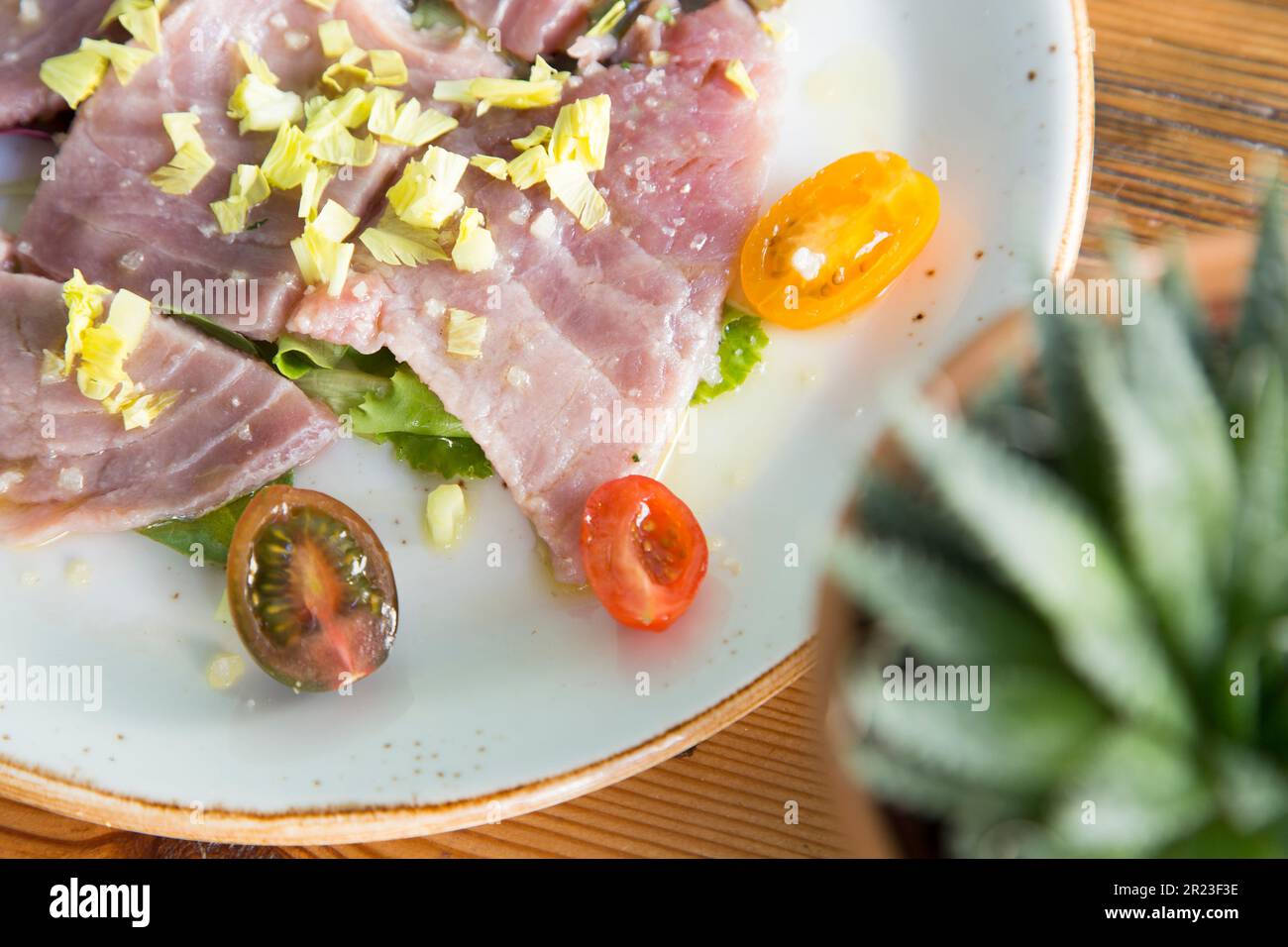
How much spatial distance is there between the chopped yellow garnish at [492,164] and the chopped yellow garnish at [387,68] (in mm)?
343

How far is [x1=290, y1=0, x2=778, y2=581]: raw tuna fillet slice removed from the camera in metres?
2.52

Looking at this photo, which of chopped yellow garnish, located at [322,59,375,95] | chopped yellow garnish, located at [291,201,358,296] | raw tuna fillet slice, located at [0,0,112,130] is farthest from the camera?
raw tuna fillet slice, located at [0,0,112,130]

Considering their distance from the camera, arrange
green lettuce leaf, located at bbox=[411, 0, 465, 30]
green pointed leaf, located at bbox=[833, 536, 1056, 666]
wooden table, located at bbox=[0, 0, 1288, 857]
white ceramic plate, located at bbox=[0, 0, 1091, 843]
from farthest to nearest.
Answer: green lettuce leaf, located at bbox=[411, 0, 465, 30]
wooden table, located at bbox=[0, 0, 1288, 857]
white ceramic plate, located at bbox=[0, 0, 1091, 843]
green pointed leaf, located at bbox=[833, 536, 1056, 666]

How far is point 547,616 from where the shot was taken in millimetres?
2465

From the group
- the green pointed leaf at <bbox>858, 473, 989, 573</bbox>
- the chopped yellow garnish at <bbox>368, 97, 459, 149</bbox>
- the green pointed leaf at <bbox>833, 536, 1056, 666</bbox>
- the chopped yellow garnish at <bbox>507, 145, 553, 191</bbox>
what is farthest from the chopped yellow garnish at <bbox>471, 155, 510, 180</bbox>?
the green pointed leaf at <bbox>833, 536, 1056, 666</bbox>

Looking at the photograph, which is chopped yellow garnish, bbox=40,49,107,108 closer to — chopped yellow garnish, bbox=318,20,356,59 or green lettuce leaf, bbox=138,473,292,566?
chopped yellow garnish, bbox=318,20,356,59

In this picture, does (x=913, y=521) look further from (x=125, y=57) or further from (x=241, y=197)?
(x=125, y=57)

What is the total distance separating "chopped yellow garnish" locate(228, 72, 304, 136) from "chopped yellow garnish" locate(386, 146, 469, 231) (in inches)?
14.9

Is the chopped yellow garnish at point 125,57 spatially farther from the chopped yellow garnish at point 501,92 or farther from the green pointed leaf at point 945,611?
the green pointed leaf at point 945,611

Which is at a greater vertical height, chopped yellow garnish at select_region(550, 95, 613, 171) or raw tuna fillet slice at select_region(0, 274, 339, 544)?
chopped yellow garnish at select_region(550, 95, 613, 171)

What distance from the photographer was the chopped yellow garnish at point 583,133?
2.58 m

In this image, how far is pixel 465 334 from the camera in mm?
2543

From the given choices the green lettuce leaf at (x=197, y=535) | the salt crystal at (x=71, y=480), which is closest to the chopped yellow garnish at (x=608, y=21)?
the green lettuce leaf at (x=197, y=535)
